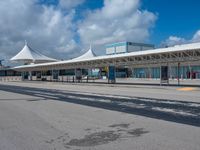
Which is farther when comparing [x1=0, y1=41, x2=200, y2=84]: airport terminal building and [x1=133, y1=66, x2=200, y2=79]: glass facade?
[x1=133, y1=66, x2=200, y2=79]: glass facade

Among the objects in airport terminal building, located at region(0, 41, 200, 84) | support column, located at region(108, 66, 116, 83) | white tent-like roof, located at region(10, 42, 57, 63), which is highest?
white tent-like roof, located at region(10, 42, 57, 63)

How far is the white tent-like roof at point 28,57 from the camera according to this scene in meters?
86.8

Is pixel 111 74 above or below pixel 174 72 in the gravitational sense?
below

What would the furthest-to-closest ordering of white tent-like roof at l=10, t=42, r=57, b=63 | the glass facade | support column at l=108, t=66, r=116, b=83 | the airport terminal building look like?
white tent-like roof at l=10, t=42, r=57, b=63
the glass facade
support column at l=108, t=66, r=116, b=83
the airport terminal building

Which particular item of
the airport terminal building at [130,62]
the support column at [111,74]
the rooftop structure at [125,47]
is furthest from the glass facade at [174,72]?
the support column at [111,74]

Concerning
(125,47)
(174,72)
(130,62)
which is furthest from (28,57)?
(130,62)

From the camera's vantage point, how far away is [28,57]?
8719 cm

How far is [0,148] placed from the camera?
20.6 ft

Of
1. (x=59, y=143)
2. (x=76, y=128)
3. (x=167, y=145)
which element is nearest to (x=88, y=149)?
(x=59, y=143)

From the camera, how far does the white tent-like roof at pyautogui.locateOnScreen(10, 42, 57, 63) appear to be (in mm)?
86812

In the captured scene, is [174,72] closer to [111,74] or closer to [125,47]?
[111,74]

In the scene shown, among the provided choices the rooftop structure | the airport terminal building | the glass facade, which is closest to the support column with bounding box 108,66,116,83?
the airport terminal building

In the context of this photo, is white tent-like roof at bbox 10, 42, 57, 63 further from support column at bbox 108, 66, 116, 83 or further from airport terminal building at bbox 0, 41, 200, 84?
support column at bbox 108, 66, 116, 83

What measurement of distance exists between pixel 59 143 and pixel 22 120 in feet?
13.1
